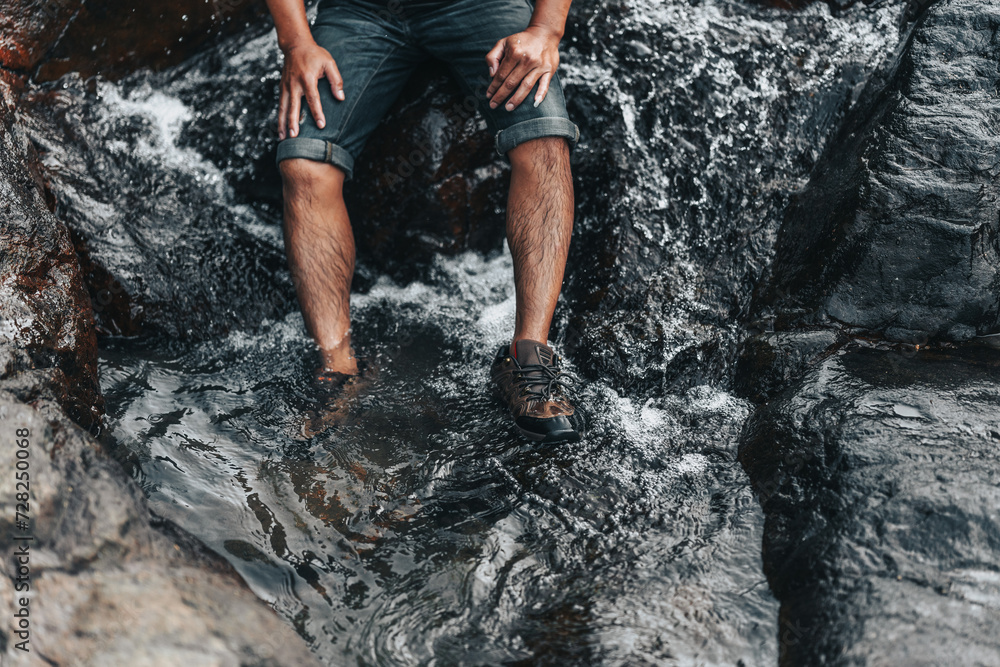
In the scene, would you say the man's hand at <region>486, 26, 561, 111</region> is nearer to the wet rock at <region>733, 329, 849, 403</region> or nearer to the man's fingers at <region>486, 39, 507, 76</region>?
the man's fingers at <region>486, 39, 507, 76</region>

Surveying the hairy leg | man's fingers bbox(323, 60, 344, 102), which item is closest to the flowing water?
the hairy leg

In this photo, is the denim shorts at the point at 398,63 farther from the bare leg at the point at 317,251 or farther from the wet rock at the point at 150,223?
the wet rock at the point at 150,223

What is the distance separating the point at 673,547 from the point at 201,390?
1908 mm

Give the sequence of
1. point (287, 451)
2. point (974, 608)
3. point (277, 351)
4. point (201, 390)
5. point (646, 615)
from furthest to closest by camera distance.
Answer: point (277, 351) < point (201, 390) < point (287, 451) < point (646, 615) < point (974, 608)

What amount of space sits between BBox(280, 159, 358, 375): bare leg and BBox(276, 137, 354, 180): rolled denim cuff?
0.03 m

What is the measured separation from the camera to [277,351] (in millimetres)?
2887

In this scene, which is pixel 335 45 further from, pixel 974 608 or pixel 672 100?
pixel 974 608

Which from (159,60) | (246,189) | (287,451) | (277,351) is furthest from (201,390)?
(159,60)

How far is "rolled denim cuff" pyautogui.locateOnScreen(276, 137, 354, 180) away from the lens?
262 centimetres

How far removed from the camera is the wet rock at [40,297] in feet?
6.73

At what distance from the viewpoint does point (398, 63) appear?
291 cm

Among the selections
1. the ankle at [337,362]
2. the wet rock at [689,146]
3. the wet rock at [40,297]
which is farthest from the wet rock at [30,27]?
the wet rock at [689,146]

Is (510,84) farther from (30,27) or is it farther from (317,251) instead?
(30,27)

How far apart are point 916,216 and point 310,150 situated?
2418 millimetres
